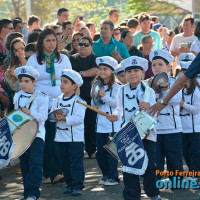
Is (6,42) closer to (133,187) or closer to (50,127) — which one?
(50,127)

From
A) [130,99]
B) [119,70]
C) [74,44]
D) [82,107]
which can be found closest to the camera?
[130,99]

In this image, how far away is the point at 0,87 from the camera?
12.1 meters

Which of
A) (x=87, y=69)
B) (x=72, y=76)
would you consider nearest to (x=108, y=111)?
(x=72, y=76)

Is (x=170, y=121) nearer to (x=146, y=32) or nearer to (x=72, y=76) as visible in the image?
(x=72, y=76)

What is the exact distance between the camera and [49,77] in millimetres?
11164

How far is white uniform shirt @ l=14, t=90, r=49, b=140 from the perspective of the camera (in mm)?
9953

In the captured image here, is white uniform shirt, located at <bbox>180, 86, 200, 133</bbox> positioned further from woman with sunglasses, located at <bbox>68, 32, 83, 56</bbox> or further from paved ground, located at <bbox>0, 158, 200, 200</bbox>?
woman with sunglasses, located at <bbox>68, 32, 83, 56</bbox>

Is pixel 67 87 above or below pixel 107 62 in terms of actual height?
below

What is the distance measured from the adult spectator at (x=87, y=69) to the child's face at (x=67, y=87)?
2.82m

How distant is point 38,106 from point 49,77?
1.13m

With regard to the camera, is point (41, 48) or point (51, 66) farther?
point (41, 48)

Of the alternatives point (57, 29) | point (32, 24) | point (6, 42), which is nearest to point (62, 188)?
point (6, 42)

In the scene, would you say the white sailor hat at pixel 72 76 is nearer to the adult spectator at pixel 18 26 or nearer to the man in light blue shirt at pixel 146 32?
the adult spectator at pixel 18 26

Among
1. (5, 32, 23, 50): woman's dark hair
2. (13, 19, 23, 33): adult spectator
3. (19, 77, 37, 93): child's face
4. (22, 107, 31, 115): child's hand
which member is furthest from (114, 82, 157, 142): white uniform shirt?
(13, 19, 23, 33): adult spectator
